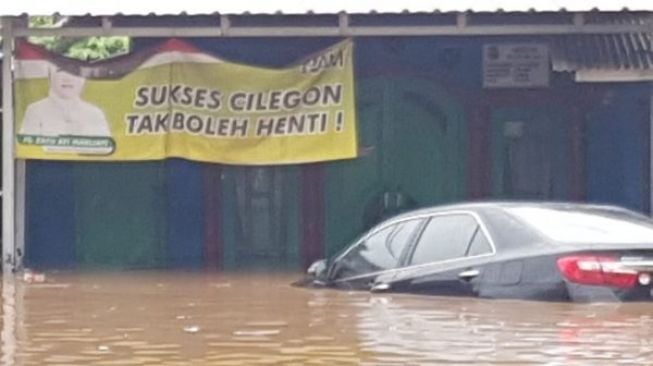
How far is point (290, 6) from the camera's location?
1891 centimetres

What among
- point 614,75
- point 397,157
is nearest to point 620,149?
point 614,75

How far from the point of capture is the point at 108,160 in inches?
824

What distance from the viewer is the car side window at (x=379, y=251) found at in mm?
14383

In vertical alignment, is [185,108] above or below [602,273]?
above

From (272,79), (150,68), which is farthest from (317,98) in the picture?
(150,68)

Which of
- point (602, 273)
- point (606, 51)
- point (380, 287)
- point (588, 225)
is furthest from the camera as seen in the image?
point (606, 51)

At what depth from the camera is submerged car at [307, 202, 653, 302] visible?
12789mm

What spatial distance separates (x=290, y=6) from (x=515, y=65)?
3.51 metres

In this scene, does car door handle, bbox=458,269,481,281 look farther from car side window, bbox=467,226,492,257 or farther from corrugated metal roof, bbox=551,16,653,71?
corrugated metal roof, bbox=551,16,653,71

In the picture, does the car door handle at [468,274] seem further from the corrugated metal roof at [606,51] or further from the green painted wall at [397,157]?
the green painted wall at [397,157]

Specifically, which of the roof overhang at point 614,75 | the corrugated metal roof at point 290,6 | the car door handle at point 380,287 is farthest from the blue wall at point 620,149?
the car door handle at point 380,287

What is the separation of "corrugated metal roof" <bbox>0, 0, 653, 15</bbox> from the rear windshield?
491 centimetres

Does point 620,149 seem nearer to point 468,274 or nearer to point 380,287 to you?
point 380,287

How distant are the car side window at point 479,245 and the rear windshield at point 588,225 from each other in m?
0.31
